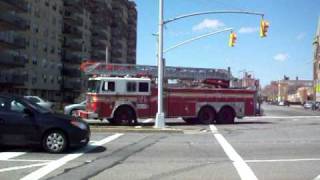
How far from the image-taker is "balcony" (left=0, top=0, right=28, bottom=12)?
76750 mm

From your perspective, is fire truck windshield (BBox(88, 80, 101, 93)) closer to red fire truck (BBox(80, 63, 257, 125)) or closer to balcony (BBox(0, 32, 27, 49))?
red fire truck (BBox(80, 63, 257, 125))

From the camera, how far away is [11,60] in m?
77.7

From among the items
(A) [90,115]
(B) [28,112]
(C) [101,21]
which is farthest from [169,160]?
(C) [101,21]

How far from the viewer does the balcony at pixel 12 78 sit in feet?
246

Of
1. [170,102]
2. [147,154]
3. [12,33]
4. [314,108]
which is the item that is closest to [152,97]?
[170,102]

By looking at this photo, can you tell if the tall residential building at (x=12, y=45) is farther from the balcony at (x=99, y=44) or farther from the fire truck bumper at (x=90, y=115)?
the fire truck bumper at (x=90, y=115)

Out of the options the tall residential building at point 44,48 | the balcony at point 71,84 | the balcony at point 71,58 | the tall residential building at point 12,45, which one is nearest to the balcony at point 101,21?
the balcony at point 71,58

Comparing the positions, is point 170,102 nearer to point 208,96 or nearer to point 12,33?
point 208,96

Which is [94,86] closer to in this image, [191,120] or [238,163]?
[191,120]

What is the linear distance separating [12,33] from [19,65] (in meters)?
4.54

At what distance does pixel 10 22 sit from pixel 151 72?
49.6m

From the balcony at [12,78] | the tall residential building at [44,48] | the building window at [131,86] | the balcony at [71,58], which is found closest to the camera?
the building window at [131,86]

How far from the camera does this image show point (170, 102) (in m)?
31.4

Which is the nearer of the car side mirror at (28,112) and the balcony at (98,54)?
the car side mirror at (28,112)
